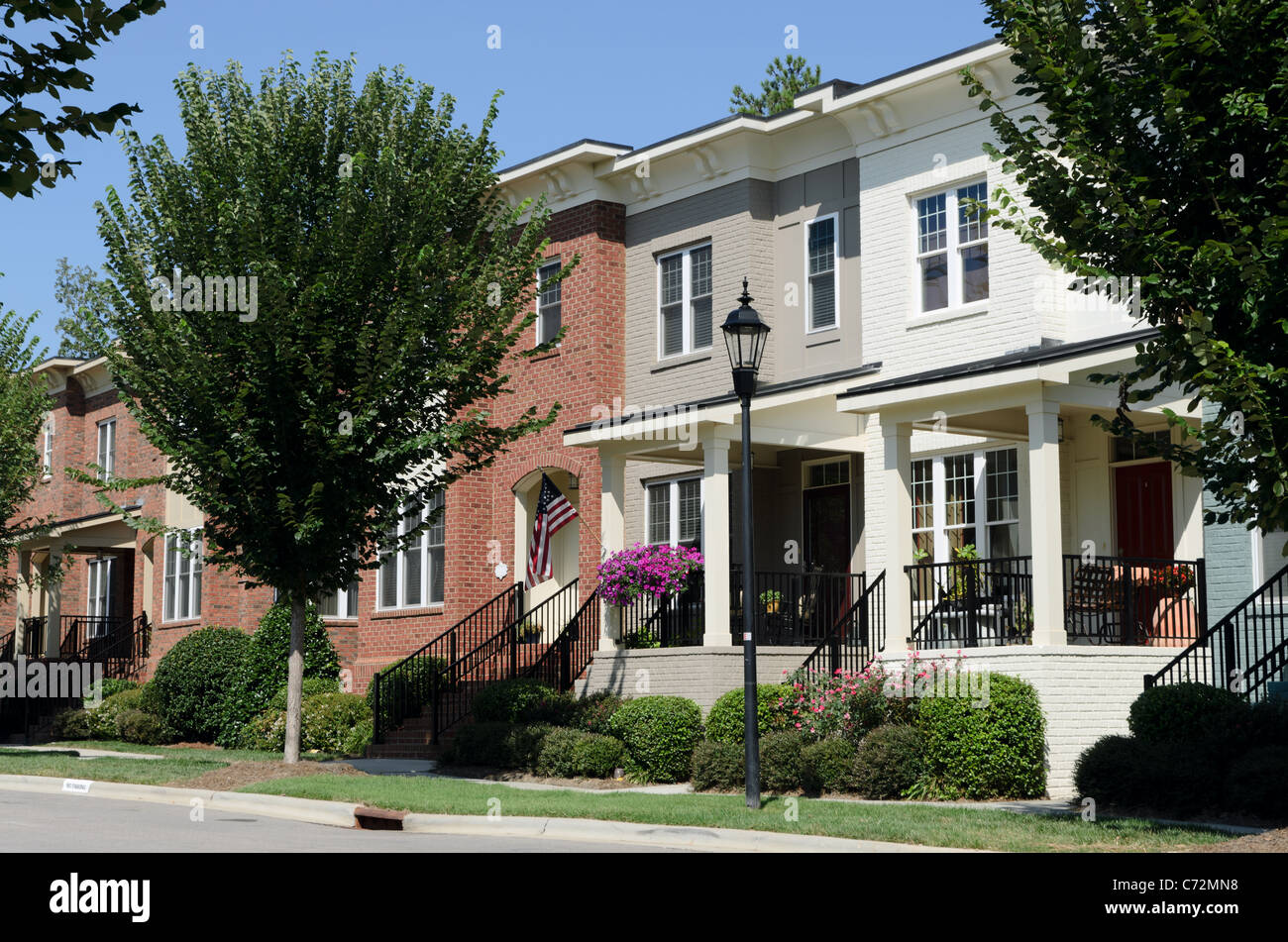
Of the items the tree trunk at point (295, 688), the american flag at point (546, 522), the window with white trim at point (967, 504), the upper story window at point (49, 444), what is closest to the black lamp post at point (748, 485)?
the window with white trim at point (967, 504)

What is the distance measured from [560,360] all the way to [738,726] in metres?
9.04

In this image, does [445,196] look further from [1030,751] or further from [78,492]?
[78,492]

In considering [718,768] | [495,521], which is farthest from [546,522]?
[718,768]

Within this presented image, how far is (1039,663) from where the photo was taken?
1708 centimetres

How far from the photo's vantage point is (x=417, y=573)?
28.8 metres

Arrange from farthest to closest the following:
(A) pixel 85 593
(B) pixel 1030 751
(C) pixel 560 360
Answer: (A) pixel 85 593 → (C) pixel 560 360 → (B) pixel 1030 751

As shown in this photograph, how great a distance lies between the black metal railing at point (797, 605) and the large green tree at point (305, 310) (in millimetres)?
4581

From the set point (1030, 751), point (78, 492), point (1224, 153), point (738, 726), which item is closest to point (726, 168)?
point (738, 726)

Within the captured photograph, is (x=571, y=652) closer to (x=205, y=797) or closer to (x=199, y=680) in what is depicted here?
(x=205, y=797)

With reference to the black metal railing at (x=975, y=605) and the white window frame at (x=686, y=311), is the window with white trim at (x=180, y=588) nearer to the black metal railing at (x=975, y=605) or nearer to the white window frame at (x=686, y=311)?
the white window frame at (x=686, y=311)

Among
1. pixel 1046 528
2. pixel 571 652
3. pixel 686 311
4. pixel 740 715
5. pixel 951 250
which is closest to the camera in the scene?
pixel 1046 528

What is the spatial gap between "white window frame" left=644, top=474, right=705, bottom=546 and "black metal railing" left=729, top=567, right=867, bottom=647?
2.35 m

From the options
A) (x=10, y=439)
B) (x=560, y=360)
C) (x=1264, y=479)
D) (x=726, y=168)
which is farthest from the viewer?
(x=10, y=439)

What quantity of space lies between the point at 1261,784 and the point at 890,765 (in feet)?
13.8
